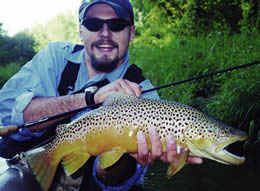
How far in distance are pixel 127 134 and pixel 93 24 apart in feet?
3.71

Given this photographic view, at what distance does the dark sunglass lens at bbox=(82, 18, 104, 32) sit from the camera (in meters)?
2.24

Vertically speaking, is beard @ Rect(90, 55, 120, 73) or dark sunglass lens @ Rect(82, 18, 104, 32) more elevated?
dark sunglass lens @ Rect(82, 18, 104, 32)

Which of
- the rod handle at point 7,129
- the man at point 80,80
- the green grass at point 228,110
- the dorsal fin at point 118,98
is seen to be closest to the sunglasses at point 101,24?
the man at point 80,80

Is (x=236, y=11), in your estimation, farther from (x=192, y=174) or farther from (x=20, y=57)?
(x=20, y=57)

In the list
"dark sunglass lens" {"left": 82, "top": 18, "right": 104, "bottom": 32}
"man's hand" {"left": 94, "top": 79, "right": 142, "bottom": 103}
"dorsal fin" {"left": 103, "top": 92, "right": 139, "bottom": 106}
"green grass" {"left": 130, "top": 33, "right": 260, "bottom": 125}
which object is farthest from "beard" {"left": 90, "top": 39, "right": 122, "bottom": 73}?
"green grass" {"left": 130, "top": 33, "right": 260, "bottom": 125}

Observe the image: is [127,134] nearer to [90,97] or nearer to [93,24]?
[90,97]

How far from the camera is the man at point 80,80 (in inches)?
75.9

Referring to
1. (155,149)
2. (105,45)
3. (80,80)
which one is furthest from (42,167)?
(105,45)

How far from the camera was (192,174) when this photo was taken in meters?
2.89

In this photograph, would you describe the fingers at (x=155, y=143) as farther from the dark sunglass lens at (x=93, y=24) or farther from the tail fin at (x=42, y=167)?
the dark sunglass lens at (x=93, y=24)

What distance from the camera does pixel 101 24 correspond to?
89.7 inches

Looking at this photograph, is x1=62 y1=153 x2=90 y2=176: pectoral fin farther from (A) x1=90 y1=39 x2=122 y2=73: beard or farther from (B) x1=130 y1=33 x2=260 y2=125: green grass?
(B) x1=130 y1=33 x2=260 y2=125: green grass

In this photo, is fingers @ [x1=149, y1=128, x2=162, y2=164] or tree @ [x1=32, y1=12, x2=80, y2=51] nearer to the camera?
fingers @ [x1=149, y1=128, x2=162, y2=164]

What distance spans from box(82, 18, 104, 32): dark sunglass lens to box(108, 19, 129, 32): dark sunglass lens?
8 cm
